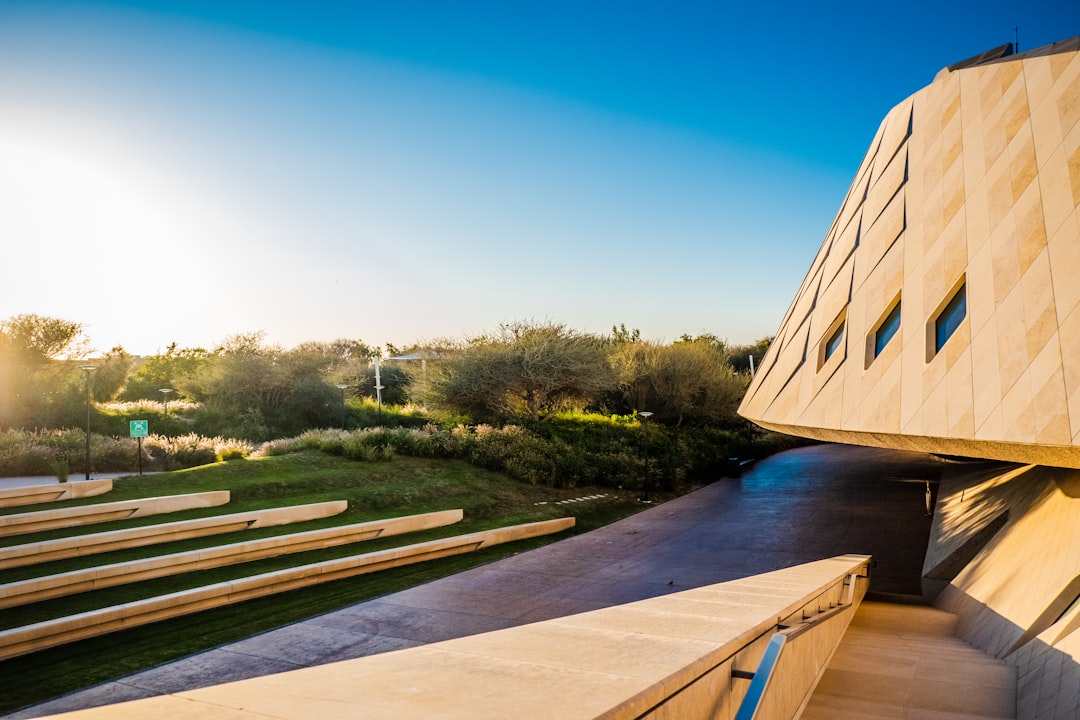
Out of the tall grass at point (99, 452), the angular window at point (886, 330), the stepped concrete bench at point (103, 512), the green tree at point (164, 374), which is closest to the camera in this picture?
the angular window at point (886, 330)

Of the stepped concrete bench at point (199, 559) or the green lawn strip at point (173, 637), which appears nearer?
the green lawn strip at point (173, 637)

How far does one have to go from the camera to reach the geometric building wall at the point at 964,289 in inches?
291

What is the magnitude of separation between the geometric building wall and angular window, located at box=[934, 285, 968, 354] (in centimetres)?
2

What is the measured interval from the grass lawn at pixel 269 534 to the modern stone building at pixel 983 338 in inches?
303

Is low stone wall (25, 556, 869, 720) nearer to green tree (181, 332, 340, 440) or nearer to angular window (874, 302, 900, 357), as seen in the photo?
angular window (874, 302, 900, 357)

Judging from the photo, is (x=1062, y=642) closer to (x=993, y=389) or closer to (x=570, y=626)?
(x=993, y=389)

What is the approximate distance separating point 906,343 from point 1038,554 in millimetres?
3026

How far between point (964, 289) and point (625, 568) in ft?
25.9

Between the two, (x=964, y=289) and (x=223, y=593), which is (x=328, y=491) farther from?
(x=964, y=289)

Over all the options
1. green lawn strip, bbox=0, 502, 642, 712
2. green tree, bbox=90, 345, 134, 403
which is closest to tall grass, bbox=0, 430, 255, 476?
green tree, bbox=90, 345, 134, 403

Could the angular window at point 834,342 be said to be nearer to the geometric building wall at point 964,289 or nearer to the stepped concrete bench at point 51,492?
the geometric building wall at point 964,289

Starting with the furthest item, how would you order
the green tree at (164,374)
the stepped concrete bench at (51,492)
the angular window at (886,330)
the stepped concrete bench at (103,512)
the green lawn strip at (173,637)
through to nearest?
the green tree at (164,374), the stepped concrete bench at (51,492), the stepped concrete bench at (103,512), the angular window at (886,330), the green lawn strip at (173,637)

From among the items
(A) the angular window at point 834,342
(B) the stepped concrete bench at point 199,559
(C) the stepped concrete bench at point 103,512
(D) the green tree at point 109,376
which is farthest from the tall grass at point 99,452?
(A) the angular window at point 834,342

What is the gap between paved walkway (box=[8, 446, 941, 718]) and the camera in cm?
892
